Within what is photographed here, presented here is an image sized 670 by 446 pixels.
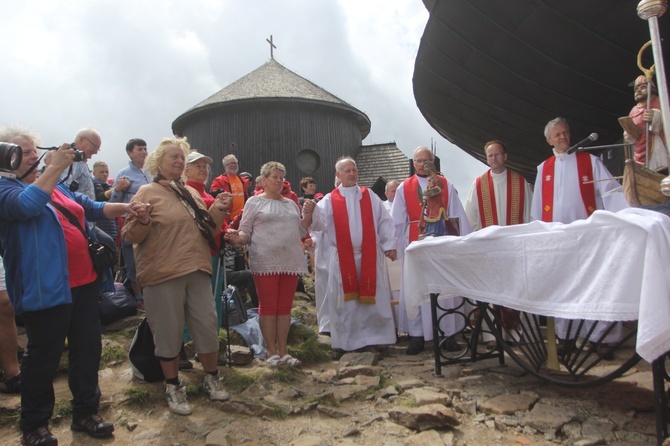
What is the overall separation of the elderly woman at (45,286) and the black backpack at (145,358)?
0.77 meters

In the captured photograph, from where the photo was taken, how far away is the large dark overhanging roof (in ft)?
19.2

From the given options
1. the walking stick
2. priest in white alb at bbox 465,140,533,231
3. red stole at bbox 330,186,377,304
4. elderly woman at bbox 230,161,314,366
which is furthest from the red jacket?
the walking stick

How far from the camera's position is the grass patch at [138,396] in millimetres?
3469

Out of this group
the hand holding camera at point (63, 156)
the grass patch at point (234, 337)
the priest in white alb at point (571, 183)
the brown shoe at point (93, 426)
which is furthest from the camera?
the grass patch at point (234, 337)

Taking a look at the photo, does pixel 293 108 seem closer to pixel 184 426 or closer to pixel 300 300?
pixel 300 300

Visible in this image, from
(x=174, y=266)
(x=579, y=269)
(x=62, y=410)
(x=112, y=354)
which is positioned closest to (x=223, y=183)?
(x=112, y=354)

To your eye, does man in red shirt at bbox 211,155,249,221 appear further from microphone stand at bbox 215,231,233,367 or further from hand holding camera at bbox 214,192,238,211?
hand holding camera at bbox 214,192,238,211

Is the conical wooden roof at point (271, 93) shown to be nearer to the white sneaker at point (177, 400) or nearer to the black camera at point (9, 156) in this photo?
the white sneaker at point (177, 400)

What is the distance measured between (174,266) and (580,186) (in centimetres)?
359

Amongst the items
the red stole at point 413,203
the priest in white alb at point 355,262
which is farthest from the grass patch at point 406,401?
the red stole at point 413,203

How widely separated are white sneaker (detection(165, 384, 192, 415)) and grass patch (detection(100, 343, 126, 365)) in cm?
111

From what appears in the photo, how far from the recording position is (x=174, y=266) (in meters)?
3.38

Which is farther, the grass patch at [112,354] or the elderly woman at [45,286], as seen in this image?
the grass patch at [112,354]

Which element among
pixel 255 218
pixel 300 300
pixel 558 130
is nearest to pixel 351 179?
pixel 255 218
